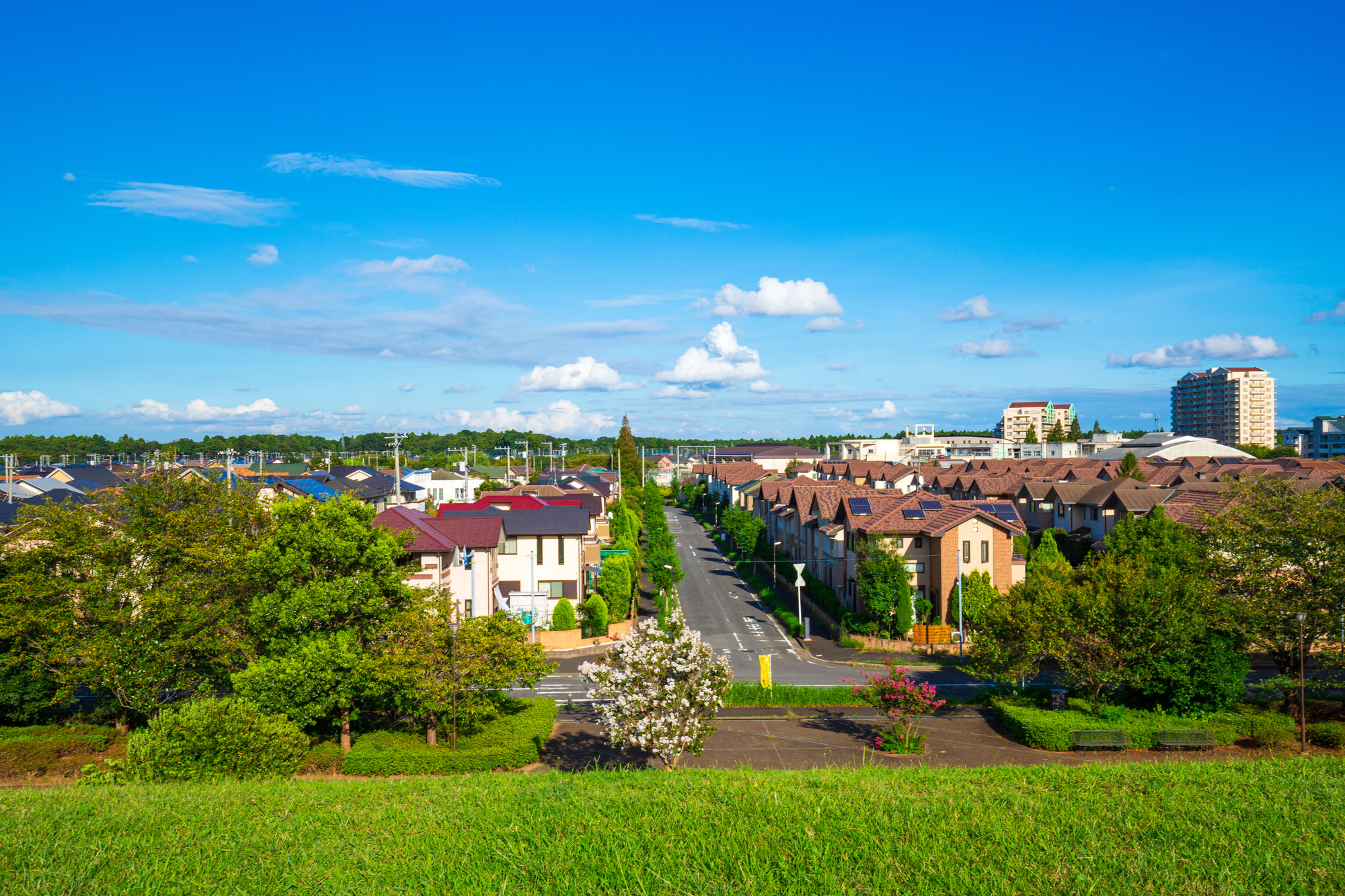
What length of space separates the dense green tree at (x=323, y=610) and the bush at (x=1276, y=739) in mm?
26987

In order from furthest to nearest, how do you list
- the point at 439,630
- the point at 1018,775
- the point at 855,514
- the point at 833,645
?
the point at 855,514, the point at 833,645, the point at 439,630, the point at 1018,775

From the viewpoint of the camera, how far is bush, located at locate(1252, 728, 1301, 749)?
23312 mm

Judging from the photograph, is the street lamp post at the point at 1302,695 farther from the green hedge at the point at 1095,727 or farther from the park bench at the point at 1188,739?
the park bench at the point at 1188,739

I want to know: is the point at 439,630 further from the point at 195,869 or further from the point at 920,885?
the point at 920,885

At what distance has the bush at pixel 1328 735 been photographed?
23.3 meters

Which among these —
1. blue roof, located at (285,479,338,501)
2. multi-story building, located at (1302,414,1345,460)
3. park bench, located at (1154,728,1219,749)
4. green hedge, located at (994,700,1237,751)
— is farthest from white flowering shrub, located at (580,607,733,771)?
multi-story building, located at (1302,414,1345,460)

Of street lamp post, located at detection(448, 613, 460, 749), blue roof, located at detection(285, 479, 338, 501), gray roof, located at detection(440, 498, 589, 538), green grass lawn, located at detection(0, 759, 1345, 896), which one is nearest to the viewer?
green grass lawn, located at detection(0, 759, 1345, 896)

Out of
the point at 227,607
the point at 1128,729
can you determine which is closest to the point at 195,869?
the point at 227,607

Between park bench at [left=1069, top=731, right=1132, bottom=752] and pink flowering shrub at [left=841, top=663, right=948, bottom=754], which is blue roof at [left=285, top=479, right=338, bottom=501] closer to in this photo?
pink flowering shrub at [left=841, top=663, right=948, bottom=754]

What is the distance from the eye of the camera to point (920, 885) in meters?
8.05

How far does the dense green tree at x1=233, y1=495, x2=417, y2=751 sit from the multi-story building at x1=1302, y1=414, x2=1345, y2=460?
181167 mm

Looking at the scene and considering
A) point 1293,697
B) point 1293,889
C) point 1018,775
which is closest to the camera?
point 1293,889

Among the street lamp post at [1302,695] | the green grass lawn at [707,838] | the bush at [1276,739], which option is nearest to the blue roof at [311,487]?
the green grass lawn at [707,838]

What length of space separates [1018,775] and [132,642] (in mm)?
25265
